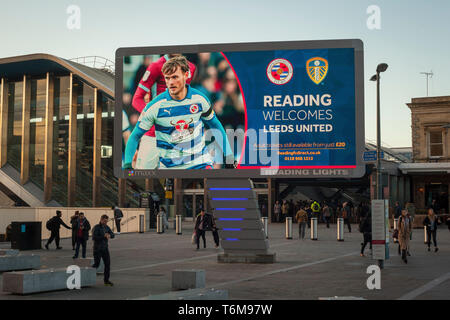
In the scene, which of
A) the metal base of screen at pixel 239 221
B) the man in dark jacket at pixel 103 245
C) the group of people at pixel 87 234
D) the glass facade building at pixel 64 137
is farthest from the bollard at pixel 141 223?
the man in dark jacket at pixel 103 245

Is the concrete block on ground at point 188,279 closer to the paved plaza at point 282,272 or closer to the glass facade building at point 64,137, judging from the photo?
the paved plaza at point 282,272

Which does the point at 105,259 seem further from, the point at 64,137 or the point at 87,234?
the point at 64,137

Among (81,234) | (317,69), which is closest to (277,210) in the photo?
(81,234)

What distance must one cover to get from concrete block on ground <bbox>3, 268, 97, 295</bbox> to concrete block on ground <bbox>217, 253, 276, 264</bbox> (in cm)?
667

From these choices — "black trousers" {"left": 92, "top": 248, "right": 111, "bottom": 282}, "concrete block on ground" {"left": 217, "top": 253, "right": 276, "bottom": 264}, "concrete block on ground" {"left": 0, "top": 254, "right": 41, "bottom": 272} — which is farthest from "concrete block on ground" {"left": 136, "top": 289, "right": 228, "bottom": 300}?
"concrete block on ground" {"left": 217, "top": 253, "right": 276, "bottom": 264}

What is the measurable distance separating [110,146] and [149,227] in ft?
46.7

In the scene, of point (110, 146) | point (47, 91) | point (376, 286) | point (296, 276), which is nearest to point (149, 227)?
point (110, 146)

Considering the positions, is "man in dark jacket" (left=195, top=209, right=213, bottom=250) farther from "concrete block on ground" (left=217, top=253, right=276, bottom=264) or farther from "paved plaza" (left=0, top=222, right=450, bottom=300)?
"concrete block on ground" (left=217, top=253, right=276, bottom=264)

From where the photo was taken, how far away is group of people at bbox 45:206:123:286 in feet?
47.9

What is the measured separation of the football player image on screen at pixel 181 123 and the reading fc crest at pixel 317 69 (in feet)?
10.1

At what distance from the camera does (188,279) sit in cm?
1332

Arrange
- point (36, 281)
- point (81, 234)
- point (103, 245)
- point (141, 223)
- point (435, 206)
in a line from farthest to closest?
point (435, 206) < point (141, 223) < point (81, 234) < point (103, 245) < point (36, 281)

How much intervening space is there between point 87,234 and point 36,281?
30.2ft

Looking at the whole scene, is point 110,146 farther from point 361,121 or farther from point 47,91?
point 361,121
